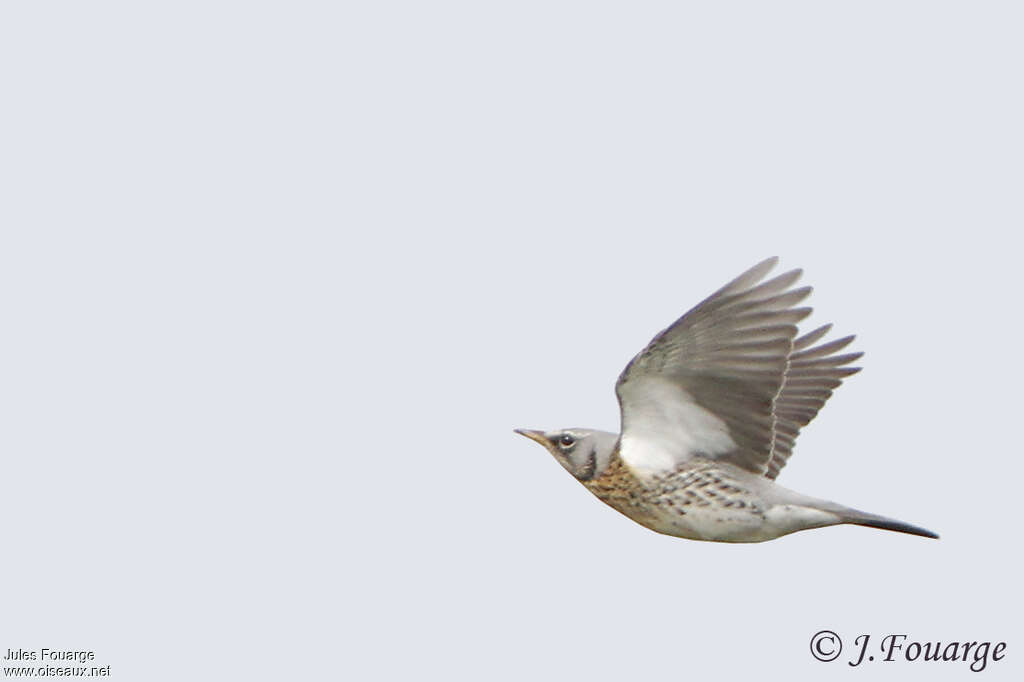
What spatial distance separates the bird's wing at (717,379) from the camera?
10469 millimetres

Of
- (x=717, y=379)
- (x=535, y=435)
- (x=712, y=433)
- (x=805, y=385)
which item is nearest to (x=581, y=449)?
(x=535, y=435)

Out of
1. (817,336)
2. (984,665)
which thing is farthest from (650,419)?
(984,665)

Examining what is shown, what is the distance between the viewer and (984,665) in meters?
10.6

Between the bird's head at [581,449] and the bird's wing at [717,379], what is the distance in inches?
10.3

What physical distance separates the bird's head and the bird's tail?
1757 millimetres

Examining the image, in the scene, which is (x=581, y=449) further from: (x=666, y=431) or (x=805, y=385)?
Answer: (x=805, y=385)

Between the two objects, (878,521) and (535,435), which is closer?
(878,521)

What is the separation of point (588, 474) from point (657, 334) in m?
1.43

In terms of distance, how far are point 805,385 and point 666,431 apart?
167cm

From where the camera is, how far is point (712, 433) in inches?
432

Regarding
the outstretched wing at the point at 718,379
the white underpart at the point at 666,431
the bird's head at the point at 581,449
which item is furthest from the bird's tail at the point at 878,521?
the bird's head at the point at 581,449

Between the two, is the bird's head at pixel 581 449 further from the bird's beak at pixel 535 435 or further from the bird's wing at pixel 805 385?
the bird's wing at pixel 805 385

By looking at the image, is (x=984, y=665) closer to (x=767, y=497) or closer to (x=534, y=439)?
(x=767, y=497)

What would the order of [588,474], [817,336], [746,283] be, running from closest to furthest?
[746,283] → [588,474] → [817,336]
